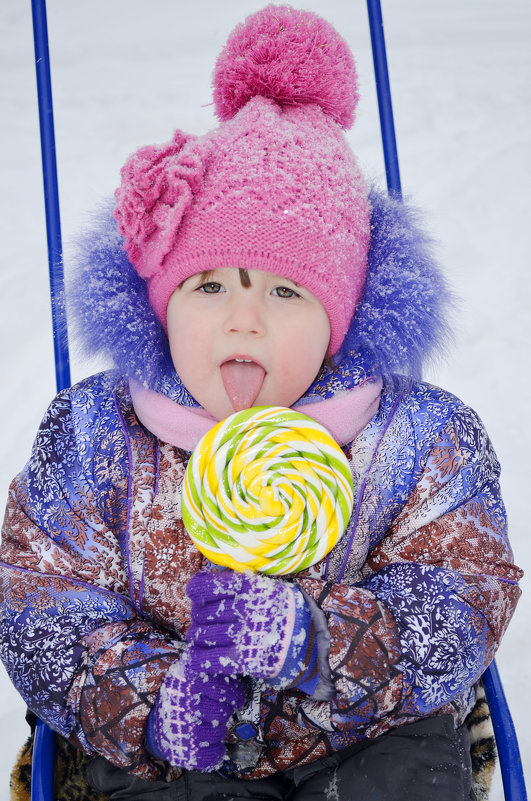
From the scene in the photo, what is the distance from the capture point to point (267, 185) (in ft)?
4.05

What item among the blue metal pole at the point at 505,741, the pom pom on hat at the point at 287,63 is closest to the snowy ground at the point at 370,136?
the blue metal pole at the point at 505,741

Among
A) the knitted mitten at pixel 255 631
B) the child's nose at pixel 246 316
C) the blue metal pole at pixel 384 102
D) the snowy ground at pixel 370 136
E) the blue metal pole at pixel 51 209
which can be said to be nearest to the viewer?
the knitted mitten at pixel 255 631

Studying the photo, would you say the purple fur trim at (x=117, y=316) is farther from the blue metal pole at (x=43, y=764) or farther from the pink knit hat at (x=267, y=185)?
the blue metal pole at (x=43, y=764)

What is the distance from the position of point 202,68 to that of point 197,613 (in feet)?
10.3

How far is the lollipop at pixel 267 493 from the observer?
1116mm

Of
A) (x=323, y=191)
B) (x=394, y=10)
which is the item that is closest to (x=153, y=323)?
(x=323, y=191)

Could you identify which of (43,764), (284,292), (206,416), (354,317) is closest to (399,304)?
(354,317)

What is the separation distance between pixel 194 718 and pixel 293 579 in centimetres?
22

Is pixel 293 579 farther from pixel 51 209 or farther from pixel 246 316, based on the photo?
pixel 51 209

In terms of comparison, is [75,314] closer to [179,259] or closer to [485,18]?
[179,259]

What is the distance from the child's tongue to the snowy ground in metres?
1.22

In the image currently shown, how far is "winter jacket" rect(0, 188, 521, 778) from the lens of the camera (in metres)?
1.16

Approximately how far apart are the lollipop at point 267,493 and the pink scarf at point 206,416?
0.12 meters

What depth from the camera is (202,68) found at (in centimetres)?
382
